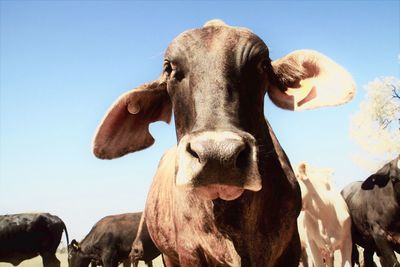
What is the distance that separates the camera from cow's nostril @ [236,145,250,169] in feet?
8.68

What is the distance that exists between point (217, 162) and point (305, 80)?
161cm

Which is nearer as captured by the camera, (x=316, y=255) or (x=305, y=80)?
(x=305, y=80)

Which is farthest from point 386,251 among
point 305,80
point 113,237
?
point 113,237

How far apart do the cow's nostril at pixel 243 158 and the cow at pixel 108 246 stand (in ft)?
50.2

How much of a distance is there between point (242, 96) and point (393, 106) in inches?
871

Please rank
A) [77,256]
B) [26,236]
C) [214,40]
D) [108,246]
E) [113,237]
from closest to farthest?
1. [214,40]
2. [26,236]
3. [108,246]
4. [113,237]
5. [77,256]

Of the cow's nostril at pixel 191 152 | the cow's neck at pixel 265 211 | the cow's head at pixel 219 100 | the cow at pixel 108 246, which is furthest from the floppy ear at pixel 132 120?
the cow at pixel 108 246

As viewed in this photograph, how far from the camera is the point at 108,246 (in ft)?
58.4

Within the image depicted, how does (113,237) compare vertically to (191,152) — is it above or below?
below

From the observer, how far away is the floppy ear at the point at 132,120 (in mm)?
3861

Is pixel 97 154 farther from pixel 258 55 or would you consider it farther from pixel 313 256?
pixel 313 256

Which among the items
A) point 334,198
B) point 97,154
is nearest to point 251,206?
point 97,154

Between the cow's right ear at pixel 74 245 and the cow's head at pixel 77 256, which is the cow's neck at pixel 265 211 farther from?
the cow's right ear at pixel 74 245

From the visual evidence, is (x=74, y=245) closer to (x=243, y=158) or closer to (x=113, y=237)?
(x=113, y=237)
